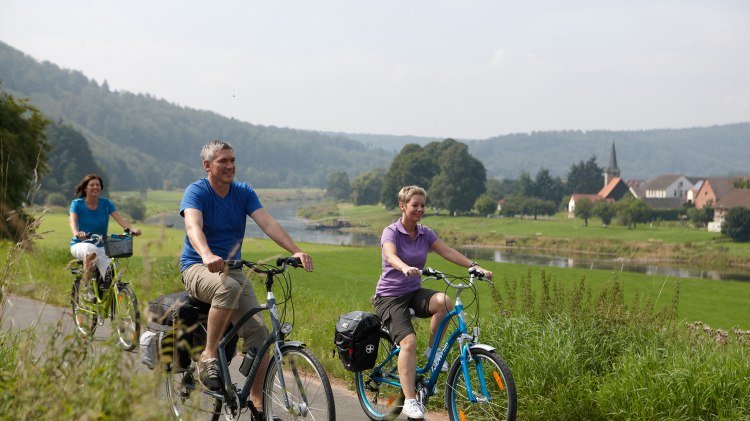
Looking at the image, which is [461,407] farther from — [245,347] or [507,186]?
[507,186]

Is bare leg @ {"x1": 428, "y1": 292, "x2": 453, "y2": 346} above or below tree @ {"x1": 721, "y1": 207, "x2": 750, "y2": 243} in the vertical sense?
above

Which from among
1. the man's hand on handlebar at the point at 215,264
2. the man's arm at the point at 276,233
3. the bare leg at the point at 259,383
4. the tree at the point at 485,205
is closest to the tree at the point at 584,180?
the tree at the point at 485,205

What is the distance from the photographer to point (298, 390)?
4.54m

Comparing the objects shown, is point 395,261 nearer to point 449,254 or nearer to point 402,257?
point 402,257

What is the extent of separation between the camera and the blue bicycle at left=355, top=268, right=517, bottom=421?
4.86m

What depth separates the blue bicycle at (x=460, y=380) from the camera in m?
4.86

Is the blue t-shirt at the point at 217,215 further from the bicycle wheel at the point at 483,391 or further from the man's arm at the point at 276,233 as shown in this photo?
the bicycle wheel at the point at 483,391

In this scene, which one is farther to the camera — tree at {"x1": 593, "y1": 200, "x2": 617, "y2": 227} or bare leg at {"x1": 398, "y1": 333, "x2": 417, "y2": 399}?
tree at {"x1": 593, "y1": 200, "x2": 617, "y2": 227}

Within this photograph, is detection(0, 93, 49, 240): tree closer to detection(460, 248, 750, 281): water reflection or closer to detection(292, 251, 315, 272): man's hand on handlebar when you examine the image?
detection(292, 251, 315, 272): man's hand on handlebar

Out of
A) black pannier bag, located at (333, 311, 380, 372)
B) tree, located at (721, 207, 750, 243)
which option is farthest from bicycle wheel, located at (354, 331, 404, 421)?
tree, located at (721, 207, 750, 243)

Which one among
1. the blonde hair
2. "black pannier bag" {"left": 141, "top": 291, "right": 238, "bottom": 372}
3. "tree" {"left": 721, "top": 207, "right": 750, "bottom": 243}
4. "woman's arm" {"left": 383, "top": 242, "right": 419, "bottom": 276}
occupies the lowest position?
"tree" {"left": 721, "top": 207, "right": 750, "bottom": 243}

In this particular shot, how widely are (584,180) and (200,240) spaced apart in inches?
6281

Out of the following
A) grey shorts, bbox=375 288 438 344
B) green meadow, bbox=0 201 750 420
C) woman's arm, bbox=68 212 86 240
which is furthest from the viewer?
woman's arm, bbox=68 212 86 240

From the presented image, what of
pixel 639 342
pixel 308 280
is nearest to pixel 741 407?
pixel 639 342
